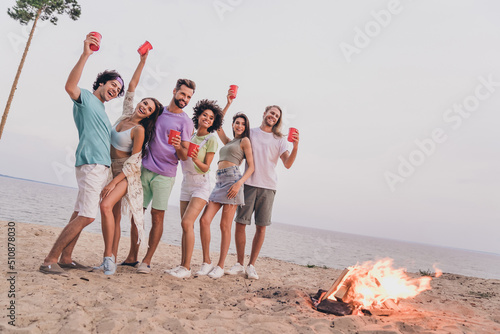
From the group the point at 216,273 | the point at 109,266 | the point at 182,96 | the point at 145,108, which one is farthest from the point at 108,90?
the point at 216,273

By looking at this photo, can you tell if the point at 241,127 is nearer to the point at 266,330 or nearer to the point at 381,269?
the point at 381,269

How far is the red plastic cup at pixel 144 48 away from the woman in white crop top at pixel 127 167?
51mm

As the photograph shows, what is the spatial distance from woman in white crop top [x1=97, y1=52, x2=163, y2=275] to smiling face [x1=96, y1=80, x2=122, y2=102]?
36cm

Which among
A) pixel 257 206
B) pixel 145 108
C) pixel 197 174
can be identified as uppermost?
pixel 145 108

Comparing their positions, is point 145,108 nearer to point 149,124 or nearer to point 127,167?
point 149,124

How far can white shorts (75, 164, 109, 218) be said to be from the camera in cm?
386

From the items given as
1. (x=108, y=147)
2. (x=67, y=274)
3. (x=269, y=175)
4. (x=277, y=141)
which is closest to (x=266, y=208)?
(x=269, y=175)

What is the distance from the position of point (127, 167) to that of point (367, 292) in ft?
10.7

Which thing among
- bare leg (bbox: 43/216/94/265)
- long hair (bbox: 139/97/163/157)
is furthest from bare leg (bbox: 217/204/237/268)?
bare leg (bbox: 43/216/94/265)

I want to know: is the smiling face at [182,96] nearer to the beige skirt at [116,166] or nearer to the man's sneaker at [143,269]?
the beige skirt at [116,166]

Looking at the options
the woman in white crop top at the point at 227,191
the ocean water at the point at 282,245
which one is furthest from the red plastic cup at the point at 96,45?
the ocean water at the point at 282,245

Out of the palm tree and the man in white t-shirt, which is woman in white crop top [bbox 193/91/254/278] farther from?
the palm tree

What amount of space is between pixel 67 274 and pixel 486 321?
15.3 feet

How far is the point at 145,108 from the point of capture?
441 centimetres
